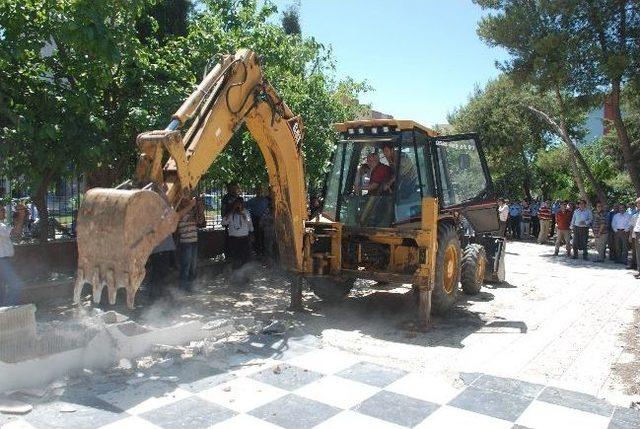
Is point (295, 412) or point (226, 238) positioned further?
point (226, 238)

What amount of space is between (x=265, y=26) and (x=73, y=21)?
15.2 feet

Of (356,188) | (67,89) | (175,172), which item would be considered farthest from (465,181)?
(67,89)

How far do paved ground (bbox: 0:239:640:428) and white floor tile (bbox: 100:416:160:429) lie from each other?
0.02 m

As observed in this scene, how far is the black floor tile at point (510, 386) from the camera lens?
500 centimetres

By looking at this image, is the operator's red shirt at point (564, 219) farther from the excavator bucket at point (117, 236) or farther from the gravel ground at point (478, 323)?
the excavator bucket at point (117, 236)

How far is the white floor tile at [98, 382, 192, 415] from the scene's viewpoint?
4.47 metres

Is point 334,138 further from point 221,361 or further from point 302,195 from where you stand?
point 221,361

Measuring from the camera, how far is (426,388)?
5.04 metres

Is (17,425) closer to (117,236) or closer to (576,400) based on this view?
(117,236)

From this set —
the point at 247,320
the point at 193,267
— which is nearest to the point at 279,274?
the point at 193,267

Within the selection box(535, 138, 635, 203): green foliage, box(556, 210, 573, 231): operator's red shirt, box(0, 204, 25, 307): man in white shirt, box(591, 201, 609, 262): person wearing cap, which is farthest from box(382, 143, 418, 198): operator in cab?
box(535, 138, 635, 203): green foliage

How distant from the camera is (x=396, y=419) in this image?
14.4ft

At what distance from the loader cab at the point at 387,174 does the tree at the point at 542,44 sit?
949 centimetres

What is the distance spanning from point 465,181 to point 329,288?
8.92ft
